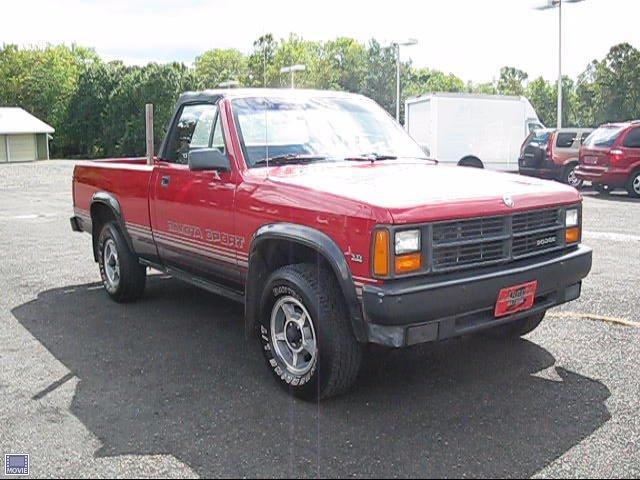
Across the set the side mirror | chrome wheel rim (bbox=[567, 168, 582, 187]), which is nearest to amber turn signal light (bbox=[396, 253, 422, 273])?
the side mirror

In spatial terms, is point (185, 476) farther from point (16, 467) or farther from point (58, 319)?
point (58, 319)

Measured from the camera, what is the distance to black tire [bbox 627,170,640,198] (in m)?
16.8

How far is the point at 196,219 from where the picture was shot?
5.55 meters

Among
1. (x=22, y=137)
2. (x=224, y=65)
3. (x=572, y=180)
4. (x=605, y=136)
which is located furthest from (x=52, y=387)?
(x=22, y=137)

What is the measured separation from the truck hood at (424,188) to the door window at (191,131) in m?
0.95

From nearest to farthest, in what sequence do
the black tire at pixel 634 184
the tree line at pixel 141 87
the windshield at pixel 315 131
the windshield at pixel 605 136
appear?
the windshield at pixel 315 131 → the black tire at pixel 634 184 → the windshield at pixel 605 136 → the tree line at pixel 141 87

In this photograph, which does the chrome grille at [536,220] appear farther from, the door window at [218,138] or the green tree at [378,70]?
the green tree at [378,70]

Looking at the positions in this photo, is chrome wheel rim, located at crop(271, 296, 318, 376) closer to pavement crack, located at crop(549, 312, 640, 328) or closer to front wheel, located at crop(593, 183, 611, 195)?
pavement crack, located at crop(549, 312, 640, 328)

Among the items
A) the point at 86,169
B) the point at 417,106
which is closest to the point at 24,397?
the point at 86,169

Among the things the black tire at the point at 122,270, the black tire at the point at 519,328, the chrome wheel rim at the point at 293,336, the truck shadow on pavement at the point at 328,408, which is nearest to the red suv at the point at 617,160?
the black tire at the point at 519,328

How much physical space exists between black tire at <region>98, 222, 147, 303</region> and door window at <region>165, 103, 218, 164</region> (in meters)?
1.12

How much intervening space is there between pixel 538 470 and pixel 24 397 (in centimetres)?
304

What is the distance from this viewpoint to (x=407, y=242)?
4.01 metres

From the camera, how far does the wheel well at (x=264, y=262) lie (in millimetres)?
4726
